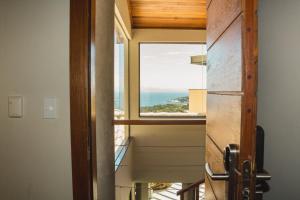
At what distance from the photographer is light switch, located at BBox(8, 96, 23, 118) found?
46.5 inches

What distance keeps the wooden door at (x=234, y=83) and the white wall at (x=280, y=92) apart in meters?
0.34

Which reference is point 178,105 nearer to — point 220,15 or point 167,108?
point 167,108

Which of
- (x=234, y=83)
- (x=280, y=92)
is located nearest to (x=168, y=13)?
(x=280, y=92)

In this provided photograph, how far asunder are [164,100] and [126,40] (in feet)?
4.50

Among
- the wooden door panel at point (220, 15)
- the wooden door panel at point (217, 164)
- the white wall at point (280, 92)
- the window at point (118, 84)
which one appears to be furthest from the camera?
the window at point (118, 84)

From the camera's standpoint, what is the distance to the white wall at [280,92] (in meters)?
1.40

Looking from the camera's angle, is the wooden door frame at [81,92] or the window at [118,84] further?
the window at [118,84]

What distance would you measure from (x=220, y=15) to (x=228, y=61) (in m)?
0.26

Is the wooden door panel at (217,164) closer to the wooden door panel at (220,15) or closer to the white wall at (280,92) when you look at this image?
the white wall at (280,92)

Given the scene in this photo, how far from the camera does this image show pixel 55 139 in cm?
119

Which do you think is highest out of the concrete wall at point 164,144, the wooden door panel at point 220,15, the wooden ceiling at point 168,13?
the wooden ceiling at point 168,13

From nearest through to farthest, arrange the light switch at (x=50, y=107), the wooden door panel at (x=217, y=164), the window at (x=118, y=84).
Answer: the wooden door panel at (x=217, y=164)
the light switch at (x=50, y=107)
the window at (x=118, y=84)

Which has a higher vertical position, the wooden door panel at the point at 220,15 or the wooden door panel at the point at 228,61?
the wooden door panel at the point at 220,15

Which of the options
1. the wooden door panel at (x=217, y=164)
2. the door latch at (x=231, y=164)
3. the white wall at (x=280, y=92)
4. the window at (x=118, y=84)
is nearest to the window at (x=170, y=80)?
the window at (x=118, y=84)
